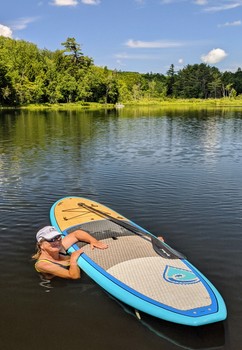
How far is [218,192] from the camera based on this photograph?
59.0ft

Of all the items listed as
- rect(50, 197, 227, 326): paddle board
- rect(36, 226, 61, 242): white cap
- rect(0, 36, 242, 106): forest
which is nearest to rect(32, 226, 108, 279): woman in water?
rect(36, 226, 61, 242): white cap

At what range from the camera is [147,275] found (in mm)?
8531

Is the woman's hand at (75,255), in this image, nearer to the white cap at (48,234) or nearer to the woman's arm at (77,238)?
the woman's arm at (77,238)

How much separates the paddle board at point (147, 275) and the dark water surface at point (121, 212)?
557 mm

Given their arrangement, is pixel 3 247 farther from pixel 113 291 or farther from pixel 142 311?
pixel 142 311

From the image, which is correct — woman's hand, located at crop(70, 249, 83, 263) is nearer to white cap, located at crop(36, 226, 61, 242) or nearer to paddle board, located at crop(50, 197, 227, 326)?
paddle board, located at crop(50, 197, 227, 326)

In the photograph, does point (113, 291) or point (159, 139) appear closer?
point (113, 291)

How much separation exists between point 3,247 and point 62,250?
2700 mm

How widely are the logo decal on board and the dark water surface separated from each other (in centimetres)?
99

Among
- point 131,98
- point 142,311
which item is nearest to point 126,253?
point 142,311

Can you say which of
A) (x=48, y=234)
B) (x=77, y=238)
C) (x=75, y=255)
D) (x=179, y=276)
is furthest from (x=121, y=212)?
(x=179, y=276)

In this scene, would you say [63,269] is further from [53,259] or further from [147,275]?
[147,275]

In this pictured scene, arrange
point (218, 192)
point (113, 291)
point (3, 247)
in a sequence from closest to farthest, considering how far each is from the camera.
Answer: point (113, 291), point (3, 247), point (218, 192)

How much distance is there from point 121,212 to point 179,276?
7022 millimetres
